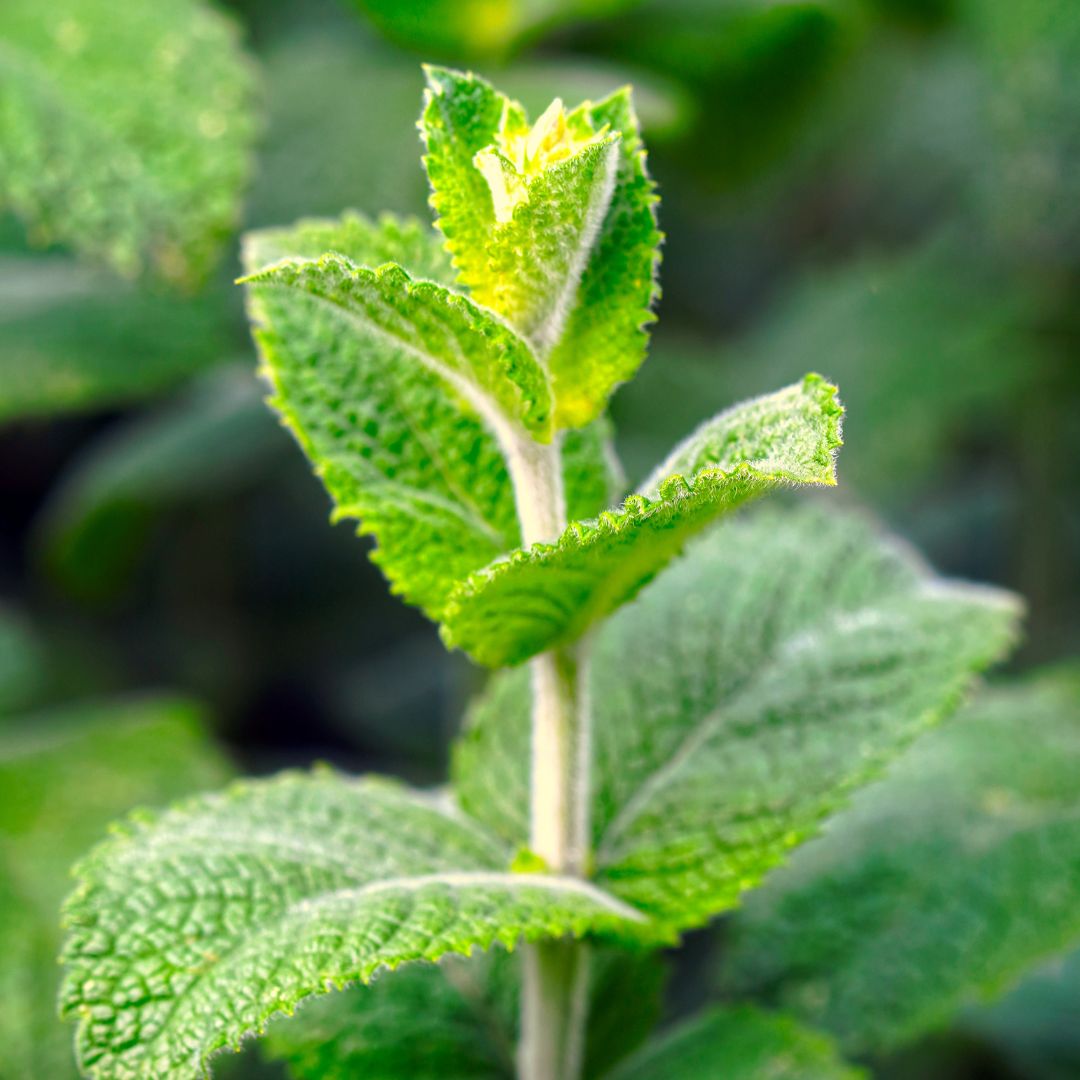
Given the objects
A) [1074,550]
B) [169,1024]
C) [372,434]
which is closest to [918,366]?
[1074,550]

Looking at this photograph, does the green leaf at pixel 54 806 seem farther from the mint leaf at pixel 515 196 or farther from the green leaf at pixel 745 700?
the mint leaf at pixel 515 196

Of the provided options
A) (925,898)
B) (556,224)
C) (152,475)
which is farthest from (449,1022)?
(152,475)

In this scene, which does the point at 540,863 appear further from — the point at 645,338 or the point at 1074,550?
the point at 1074,550

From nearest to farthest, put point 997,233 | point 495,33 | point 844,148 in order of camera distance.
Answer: point 495,33 → point 997,233 → point 844,148

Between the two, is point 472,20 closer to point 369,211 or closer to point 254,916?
point 369,211

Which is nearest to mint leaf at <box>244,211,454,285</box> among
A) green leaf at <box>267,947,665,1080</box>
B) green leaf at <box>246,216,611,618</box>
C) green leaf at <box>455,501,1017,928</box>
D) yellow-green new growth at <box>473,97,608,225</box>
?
green leaf at <box>246,216,611,618</box>

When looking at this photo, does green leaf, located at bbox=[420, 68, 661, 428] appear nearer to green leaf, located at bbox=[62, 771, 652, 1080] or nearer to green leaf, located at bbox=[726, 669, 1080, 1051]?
green leaf, located at bbox=[62, 771, 652, 1080]
